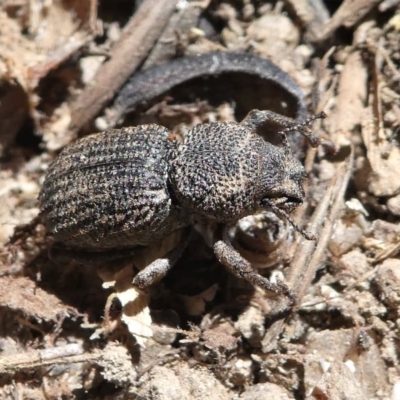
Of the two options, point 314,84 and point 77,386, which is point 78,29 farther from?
point 77,386

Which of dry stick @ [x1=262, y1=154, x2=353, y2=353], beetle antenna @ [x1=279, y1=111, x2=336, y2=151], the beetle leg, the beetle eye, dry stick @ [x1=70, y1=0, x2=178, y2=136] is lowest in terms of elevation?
dry stick @ [x1=262, y1=154, x2=353, y2=353]

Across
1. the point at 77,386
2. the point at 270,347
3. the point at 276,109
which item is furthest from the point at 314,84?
the point at 77,386

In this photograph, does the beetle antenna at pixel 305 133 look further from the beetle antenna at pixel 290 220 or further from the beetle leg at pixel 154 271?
the beetle leg at pixel 154 271

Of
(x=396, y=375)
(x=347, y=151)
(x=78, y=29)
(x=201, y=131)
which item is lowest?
(x=396, y=375)

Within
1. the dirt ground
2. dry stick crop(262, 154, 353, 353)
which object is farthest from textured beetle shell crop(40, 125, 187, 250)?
dry stick crop(262, 154, 353, 353)

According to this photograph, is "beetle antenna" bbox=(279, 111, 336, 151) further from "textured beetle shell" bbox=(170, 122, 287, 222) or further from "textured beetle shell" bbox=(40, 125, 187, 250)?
"textured beetle shell" bbox=(40, 125, 187, 250)
